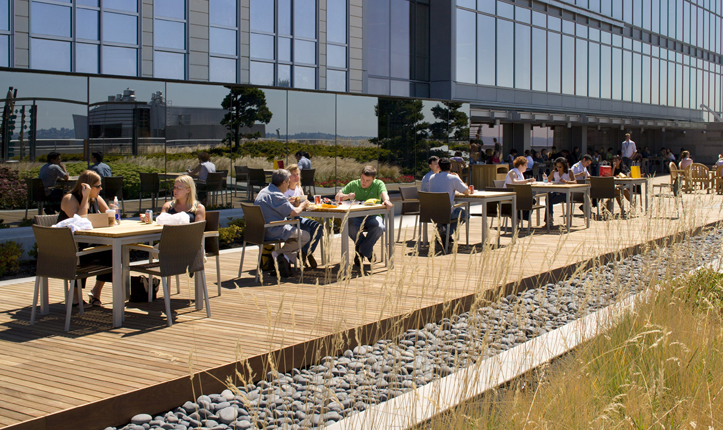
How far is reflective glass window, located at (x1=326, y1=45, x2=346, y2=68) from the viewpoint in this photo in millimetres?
20391

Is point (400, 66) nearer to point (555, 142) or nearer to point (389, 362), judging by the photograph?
point (555, 142)

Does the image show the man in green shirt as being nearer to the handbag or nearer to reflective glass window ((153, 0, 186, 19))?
the handbag

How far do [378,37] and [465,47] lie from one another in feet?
13.0

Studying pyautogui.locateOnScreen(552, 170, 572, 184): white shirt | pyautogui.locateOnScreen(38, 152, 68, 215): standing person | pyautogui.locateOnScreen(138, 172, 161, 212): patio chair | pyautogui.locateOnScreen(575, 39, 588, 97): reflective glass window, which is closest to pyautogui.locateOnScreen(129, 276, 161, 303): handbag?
pyautogui.locateOnScreen(38, 152, 68, 215): standing person

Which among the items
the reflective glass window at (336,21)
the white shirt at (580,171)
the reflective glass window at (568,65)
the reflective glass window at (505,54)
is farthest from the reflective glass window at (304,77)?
the reflective glass window at (568,65)

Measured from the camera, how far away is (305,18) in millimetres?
19641

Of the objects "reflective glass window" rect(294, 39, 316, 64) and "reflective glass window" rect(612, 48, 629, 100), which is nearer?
"reflective glass window" rect(294, 39, 316, 64)

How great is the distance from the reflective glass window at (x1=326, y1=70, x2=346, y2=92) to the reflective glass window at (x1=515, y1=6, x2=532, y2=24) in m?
9.70

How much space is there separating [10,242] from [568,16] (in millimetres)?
Answer: 27257

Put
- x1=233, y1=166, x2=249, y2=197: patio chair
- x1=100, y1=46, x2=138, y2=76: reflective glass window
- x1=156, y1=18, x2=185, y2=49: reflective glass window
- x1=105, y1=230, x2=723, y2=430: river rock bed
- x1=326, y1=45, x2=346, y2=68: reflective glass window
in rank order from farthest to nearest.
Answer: x1=326, y1=45, x2=346, y2=68: reflective glass window → x1=156, y1=18, x2=185, y2=49: reflective glass window → x1=100, y1=46, x2=138, y2=76: reflective glass window → x1=233, y1=166, x2=249, y2=197: patio chair → x1=105, y1=230, x2=723, y2=430: river rock bed

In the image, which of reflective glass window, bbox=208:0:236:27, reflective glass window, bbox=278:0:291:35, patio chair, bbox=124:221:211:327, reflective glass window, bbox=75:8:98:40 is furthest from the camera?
reflective glass window, bbox=278:0:291:35

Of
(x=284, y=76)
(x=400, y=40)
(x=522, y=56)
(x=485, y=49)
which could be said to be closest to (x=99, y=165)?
(x=284, y=76)

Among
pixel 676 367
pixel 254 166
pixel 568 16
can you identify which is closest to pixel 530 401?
pixel 676 367

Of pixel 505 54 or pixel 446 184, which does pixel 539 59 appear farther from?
pixel 446 184
